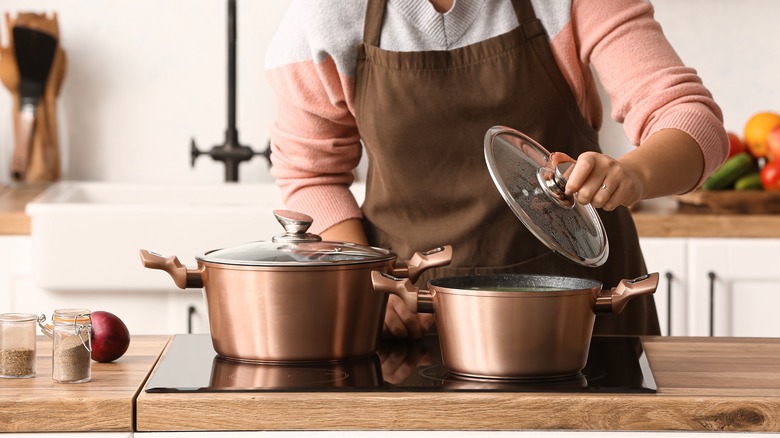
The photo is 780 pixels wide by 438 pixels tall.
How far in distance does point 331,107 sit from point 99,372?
1.75 feet

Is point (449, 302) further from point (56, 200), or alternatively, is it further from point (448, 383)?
point (56, 200)

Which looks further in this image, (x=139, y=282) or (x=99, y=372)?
(x=139, y=282)

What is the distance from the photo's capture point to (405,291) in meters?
0.95

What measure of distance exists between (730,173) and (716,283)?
28 cm

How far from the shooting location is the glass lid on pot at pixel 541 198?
917mm

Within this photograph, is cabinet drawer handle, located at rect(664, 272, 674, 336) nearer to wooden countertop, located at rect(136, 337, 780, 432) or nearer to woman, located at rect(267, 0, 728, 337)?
woman, located at rect(267, 0, 728, 337)

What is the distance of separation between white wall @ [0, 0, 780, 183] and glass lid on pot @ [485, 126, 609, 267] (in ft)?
5.24

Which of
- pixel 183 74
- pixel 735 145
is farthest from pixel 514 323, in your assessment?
pixel 183 74

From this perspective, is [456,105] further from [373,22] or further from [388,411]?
[388,411]

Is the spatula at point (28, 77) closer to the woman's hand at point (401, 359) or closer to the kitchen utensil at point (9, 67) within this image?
the kitchen utensil at point (9, 67)

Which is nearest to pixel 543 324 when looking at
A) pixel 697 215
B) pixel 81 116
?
pixel 697 215

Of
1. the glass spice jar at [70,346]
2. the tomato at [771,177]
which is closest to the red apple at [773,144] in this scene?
the tomato at [771,177]

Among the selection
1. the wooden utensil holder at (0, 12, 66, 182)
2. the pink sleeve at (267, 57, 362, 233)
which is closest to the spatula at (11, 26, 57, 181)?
the wooden utensil holder at (0, 12, 66, 182)

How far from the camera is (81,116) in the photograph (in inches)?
100
